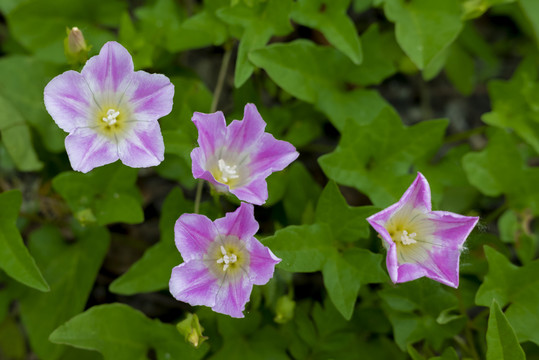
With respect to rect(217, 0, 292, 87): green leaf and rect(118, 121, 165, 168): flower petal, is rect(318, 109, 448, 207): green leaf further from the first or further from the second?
rect(118, 121, 165, 168): flower petal

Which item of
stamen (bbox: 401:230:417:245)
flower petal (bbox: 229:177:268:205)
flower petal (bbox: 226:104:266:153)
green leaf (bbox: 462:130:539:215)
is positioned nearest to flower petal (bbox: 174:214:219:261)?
flower petal (bbox: 229:177:268:205)

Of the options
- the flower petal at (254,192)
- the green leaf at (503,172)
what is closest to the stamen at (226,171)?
the flower petal at (254,192)

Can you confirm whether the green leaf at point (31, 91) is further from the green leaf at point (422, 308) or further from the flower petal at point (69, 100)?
the green leaf at point (422, 308)

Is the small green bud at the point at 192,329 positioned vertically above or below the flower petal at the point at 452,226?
below

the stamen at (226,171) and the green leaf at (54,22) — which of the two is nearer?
the stamen at (226,171)

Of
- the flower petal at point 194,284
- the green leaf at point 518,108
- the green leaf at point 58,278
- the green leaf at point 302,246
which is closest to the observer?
the flower petal at point 194,284

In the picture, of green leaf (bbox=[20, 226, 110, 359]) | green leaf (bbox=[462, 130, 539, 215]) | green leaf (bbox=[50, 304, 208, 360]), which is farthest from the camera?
green leaf (bbox=[462, 130, 539, 215])

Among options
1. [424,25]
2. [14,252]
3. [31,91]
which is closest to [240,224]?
[14,252]
